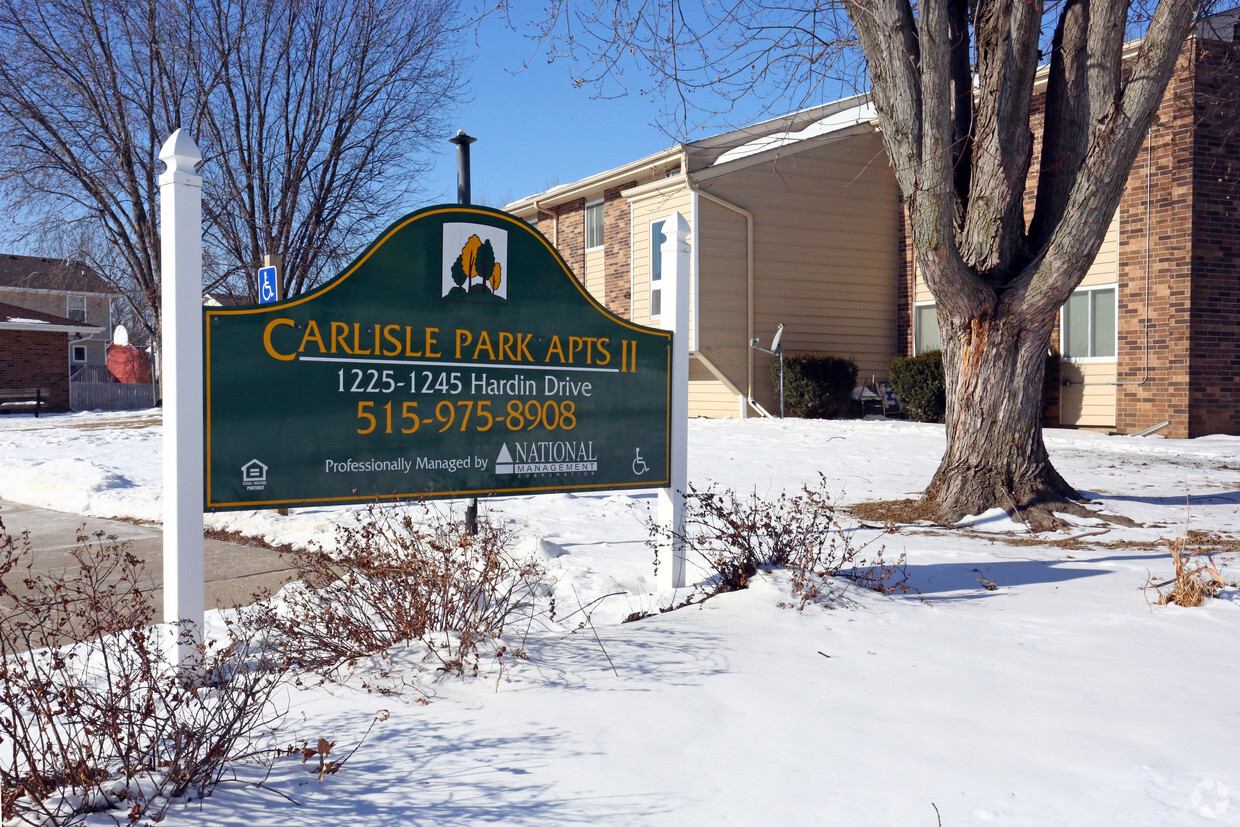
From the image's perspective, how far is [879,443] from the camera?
44.2ft

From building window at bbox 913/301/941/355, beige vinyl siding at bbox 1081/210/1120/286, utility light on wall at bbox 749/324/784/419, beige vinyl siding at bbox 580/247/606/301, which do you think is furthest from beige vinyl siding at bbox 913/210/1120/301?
beige vinyl siding at bbox 580/247/606/301

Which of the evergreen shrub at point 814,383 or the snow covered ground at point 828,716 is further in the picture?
the evergreen shrub at point 814,383

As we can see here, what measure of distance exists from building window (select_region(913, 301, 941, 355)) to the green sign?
14.5 m

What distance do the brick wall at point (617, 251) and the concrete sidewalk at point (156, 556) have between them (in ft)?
46.4

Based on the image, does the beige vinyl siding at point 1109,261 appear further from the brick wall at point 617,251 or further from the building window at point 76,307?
the building window at point 76,307

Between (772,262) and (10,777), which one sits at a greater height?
(772,262)

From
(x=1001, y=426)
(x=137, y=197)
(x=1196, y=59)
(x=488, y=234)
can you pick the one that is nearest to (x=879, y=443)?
(x=1001, y=426)

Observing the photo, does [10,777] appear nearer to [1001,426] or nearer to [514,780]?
[514,780]

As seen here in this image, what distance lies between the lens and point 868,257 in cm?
1994

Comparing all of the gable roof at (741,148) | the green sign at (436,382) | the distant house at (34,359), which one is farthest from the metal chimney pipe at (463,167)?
the distant house at (34,359)

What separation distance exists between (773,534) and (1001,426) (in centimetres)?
338

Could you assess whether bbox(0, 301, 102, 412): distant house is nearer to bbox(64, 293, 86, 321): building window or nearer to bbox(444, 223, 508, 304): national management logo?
bbox(64, 293, 86, 321): building window

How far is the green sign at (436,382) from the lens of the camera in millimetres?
4316

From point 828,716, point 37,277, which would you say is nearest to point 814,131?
point 828,716
